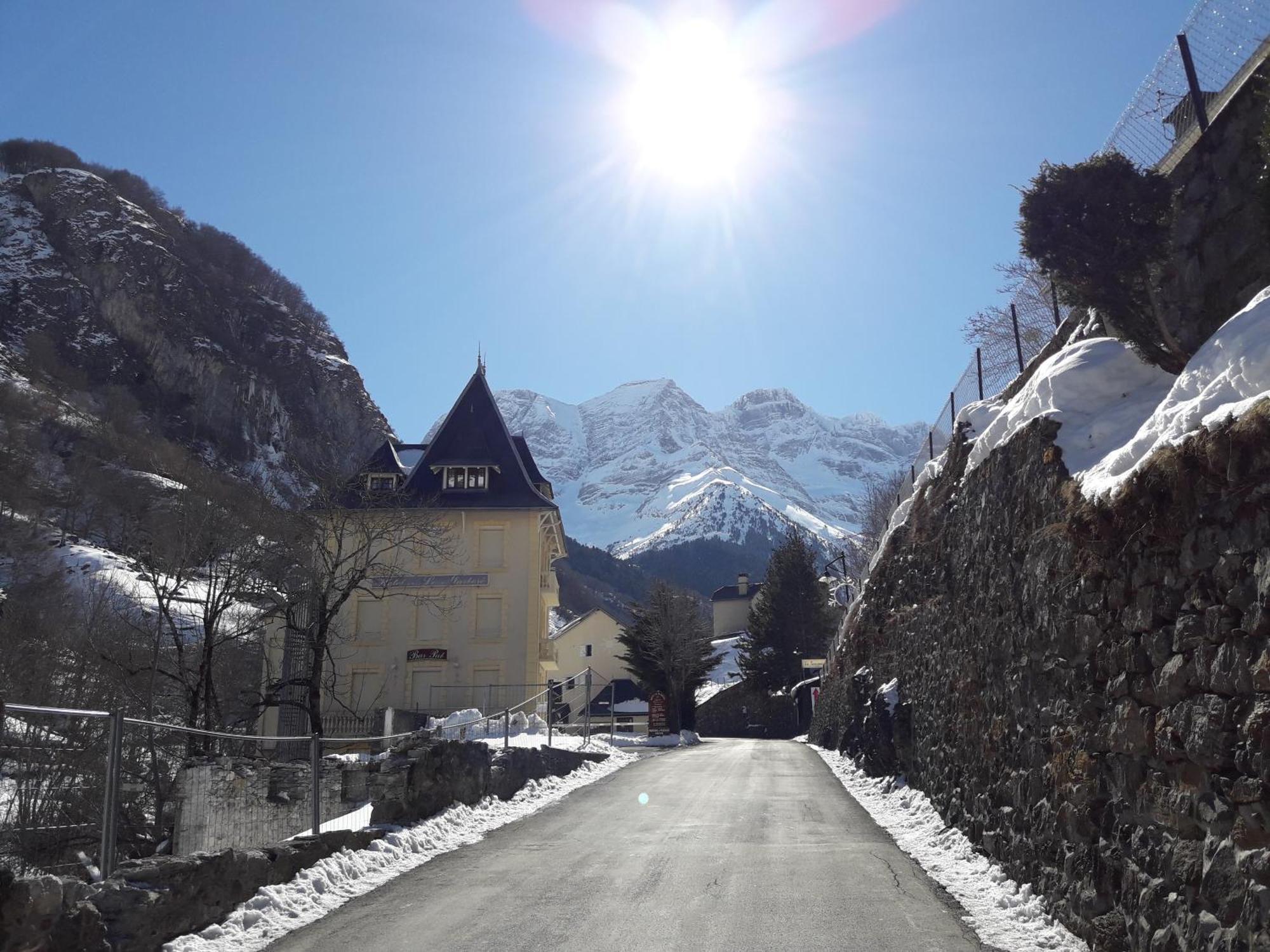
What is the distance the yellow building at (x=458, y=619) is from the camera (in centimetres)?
3538

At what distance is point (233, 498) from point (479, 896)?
24.8m

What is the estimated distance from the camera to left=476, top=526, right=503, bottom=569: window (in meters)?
36.8

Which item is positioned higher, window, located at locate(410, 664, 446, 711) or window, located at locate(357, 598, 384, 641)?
window, located at locate(357, 598, 384, 641)

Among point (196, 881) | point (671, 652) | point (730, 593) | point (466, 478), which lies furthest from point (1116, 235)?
point (730, 593)

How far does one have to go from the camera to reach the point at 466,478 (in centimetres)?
3866

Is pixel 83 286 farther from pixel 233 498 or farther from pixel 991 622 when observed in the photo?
pixel 991 622

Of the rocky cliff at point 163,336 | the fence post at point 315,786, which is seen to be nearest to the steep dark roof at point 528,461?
the fence post at point 315,786

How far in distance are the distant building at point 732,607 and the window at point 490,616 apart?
5647 centimetres

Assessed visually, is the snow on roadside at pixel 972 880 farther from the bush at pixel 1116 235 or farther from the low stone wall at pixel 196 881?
the low stone wall at pixel 196 881

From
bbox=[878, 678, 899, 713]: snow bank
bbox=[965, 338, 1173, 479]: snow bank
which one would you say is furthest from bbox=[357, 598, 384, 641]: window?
bbox=[965, 338, 1173, 479]: snow bank

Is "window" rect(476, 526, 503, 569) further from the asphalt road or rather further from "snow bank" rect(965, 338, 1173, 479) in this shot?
"snow bank" rect(965, 338, 1173, 479)

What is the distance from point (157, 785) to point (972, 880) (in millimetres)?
11365

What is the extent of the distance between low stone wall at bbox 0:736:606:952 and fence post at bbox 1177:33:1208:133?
10540 mm

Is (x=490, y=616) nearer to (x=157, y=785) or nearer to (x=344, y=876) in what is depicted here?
(x=157, y=785)
